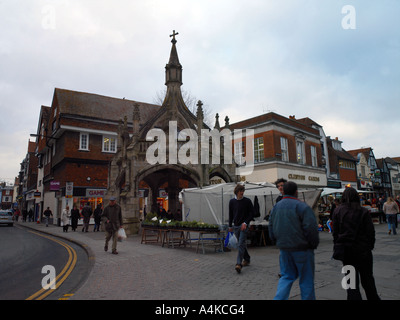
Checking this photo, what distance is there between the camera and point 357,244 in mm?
3988

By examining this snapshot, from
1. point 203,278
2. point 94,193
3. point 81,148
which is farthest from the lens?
point 81,148

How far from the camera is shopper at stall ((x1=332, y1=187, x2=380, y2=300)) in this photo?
12.9 feet

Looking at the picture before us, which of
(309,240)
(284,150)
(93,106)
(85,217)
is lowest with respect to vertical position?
(85,217)

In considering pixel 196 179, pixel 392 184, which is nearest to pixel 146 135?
pixel 196 179

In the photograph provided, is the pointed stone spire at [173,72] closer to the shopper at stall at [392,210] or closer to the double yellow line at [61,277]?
the double yellow line at [61,277]

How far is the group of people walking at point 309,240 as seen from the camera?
371 centimetres

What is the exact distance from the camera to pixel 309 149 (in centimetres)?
3186

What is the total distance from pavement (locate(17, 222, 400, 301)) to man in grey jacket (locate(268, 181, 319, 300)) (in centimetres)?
100

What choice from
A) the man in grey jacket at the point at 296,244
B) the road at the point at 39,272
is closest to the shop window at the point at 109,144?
the road at the point at 39,272

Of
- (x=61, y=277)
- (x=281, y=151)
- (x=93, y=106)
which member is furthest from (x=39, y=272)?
(x=93, y=106)

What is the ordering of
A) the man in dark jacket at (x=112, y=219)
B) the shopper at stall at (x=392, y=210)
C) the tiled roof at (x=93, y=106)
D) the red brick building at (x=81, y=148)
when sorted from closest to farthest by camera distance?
the man in dark jacket at (x=112, y=219), the shopper at stall at (x=392, y=210), the red brick building at (x=81, y=148), the tiled roof at (x=93, y=106)

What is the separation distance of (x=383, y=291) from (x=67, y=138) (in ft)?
92.8

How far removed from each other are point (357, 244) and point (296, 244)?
969mm

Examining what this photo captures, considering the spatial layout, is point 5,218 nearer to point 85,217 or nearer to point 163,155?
Answer: point 85,217
